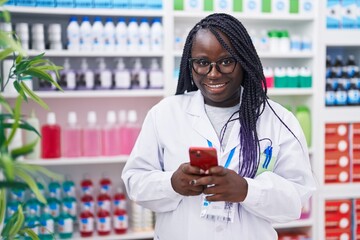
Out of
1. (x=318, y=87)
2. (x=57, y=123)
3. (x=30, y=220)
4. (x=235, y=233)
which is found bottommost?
(x=30, y=220)

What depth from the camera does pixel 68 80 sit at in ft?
9.71

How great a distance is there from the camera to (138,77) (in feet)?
10.1

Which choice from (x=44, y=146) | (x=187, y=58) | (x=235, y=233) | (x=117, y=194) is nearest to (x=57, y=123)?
(x=44, y=146)

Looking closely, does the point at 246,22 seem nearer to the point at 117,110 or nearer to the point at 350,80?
the point at 350,80

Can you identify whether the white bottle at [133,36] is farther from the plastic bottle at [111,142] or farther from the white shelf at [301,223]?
the white shelf at [301,223]

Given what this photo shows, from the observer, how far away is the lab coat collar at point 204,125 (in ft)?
4.99

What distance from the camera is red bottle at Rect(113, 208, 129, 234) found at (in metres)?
3.06

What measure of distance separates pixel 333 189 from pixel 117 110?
1.72 m

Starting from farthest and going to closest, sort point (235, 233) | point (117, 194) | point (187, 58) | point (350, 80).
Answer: point (350, 80)
point (117, 194)
point (187, 58)
point (235, 233)

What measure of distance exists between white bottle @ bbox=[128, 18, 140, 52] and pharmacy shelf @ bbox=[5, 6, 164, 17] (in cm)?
7

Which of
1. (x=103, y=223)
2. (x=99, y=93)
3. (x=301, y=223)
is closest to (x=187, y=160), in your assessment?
(x=99, y=93)

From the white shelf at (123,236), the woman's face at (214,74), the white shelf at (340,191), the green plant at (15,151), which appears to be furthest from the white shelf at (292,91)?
the green plant at (15,151)

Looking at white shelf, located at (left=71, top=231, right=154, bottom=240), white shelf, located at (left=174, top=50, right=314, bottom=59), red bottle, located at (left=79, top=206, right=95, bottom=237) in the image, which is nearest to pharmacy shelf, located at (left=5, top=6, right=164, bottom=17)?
white shelf, located at (left=174, top=50, right=314, bottom=59)

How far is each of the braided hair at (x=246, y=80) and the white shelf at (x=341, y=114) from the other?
187 cm
